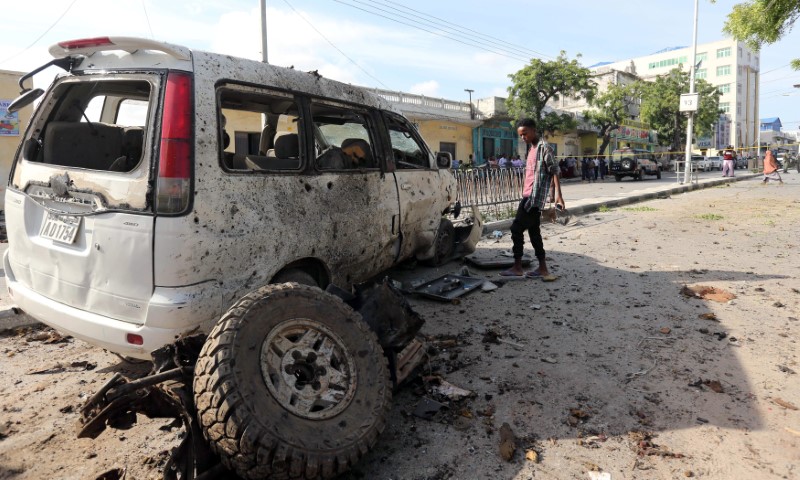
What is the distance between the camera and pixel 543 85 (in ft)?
102

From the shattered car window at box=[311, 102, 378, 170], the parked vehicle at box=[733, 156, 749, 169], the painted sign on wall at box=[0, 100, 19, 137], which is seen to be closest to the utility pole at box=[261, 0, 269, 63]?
the painted sign on wall at box=[0, 100, 19, 137]

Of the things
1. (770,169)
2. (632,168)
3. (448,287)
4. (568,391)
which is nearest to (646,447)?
(568,391)

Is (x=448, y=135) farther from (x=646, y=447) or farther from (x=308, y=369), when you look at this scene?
(x=308, y=369)

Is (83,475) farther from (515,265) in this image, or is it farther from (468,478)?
(515,265)

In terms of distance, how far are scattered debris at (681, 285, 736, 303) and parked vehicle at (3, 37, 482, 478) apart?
11.1 feet

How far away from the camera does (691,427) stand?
104 inches

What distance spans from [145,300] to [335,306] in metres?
0.93

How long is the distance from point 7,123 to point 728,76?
99870 millimetres

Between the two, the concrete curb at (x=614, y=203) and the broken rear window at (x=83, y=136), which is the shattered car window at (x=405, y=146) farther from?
the concrete curb at (x=614, y=203)

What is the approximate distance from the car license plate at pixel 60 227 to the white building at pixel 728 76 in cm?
8799

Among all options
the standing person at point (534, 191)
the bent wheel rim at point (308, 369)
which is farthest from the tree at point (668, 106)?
the bent wheel rim at point (308, 369)

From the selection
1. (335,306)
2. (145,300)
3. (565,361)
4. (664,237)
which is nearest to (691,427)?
(565,361)

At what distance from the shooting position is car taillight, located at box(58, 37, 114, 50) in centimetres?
278

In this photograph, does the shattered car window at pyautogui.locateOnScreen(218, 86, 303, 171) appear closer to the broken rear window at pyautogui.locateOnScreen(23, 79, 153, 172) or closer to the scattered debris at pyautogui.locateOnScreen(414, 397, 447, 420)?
the broken rear window at pyautogui.locateOnScreen(23, 79, 153, 172)
